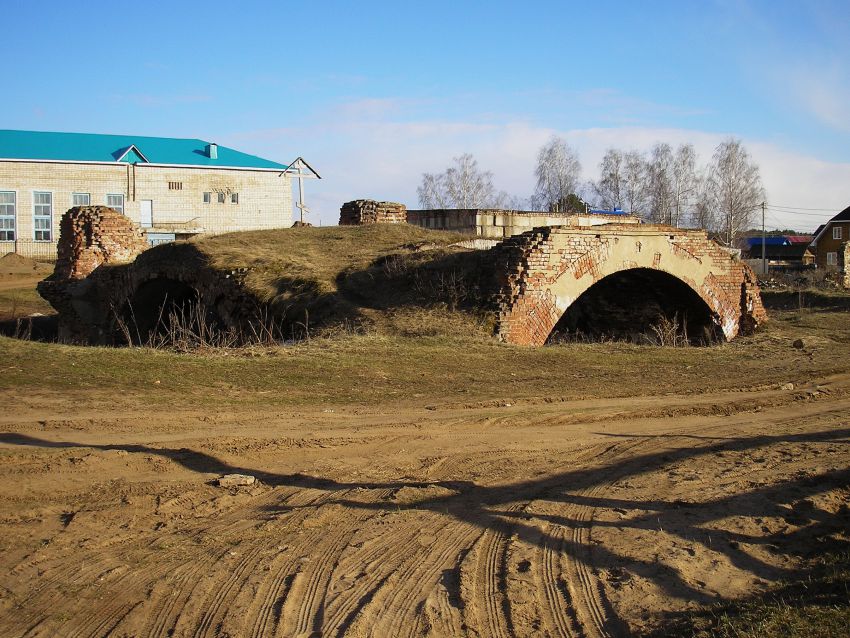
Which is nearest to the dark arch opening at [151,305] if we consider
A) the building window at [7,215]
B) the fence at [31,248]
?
the fence at [31,248]

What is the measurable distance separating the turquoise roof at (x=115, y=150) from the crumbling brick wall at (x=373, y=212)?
778 inches

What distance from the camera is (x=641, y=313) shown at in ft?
58.5

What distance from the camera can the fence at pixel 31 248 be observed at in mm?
36094

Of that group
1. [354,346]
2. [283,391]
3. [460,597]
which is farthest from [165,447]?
[354,346]

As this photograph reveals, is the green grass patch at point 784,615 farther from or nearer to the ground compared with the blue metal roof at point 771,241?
nearer to the ground

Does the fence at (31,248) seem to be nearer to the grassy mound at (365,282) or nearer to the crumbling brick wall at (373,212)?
the crumbling brick wall at (373,212)

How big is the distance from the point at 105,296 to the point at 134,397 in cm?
1129

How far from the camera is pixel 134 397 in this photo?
29.3ft

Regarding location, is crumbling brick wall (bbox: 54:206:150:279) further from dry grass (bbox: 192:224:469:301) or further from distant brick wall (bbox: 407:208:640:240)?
distant brick wall (bbox: 407:208:640:240)

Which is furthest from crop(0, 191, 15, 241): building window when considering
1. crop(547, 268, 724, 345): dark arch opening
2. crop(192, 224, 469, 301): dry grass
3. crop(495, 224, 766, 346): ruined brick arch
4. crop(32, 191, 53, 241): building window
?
crop(495, 224, 766, 346): ruined brick arch

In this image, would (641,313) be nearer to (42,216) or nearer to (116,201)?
(116,201)

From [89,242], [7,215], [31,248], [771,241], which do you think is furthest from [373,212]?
[771,241]

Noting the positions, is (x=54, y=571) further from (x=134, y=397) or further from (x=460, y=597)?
(x=134, y=397)

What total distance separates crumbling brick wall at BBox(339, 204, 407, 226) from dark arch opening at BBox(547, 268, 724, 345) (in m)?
6.21
